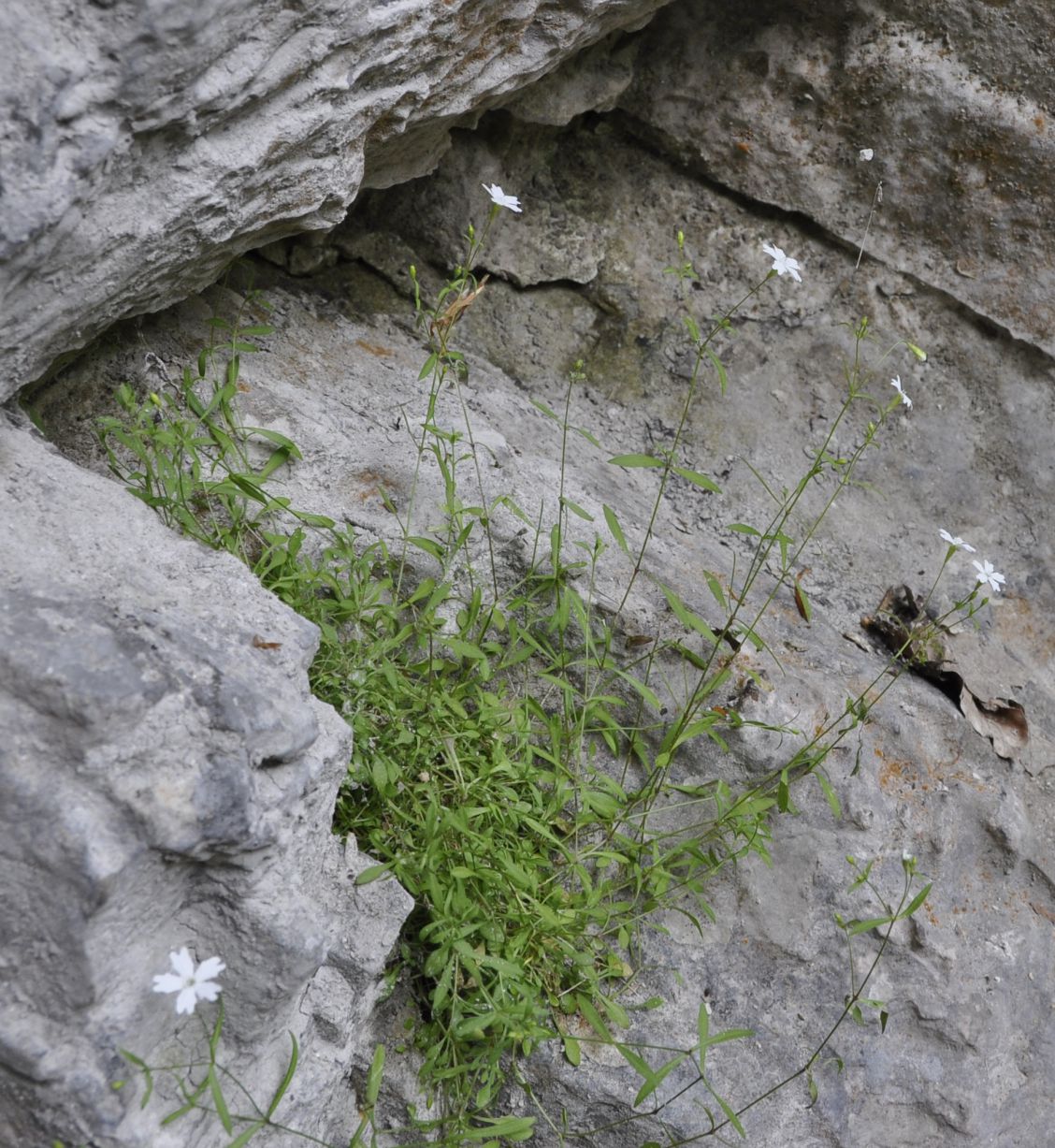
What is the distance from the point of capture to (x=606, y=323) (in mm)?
3188

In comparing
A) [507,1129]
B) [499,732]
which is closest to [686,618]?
[499,732]

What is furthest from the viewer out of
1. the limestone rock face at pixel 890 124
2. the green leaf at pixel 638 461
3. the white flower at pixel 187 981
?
the limestone rock face at pixel 890 124

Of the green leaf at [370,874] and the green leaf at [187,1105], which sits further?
the green leaf at [370,874]

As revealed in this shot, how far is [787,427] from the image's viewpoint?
3148mm

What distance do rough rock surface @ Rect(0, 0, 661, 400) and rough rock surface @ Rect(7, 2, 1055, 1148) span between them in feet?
1.35

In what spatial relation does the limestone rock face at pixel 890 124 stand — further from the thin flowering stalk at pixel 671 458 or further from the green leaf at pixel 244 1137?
the green leaf at pixel 244 1137

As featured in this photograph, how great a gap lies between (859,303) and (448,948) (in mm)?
2211

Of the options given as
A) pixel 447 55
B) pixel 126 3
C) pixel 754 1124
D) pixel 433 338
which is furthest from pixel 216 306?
pixel 754 1124

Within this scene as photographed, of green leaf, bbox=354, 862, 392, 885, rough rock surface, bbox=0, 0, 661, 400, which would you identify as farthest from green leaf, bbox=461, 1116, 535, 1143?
rough rock surface, bbox=0, 0, 661, 400

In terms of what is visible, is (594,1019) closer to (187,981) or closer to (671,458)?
(187,981)

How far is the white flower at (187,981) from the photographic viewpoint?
4.80ft

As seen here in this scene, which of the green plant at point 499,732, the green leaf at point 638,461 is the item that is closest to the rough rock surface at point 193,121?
the green plant at point 499,732

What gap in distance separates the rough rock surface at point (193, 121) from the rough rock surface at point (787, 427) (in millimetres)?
412

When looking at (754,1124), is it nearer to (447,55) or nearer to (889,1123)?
(889,1123)
